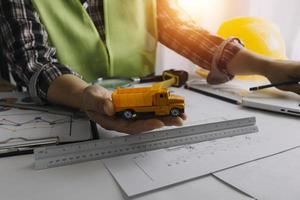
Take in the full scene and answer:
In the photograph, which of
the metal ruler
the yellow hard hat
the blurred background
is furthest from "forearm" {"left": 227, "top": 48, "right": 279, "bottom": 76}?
the blurred background

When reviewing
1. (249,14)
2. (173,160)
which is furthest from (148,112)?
→ (249,14)

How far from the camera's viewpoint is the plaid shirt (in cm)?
62

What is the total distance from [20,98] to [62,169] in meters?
0.39

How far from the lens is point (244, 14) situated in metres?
1.23

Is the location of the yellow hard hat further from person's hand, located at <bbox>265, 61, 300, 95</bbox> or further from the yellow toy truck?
the yellow toy truck

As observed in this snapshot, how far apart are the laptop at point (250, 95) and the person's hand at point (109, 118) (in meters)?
0.27

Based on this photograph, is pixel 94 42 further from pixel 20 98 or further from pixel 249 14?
pixel 249 14

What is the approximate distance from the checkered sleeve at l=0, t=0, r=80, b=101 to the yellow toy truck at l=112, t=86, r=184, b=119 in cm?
23

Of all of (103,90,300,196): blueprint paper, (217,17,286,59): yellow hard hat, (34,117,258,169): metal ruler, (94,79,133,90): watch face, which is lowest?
(103,90,300,196): blueprint paper

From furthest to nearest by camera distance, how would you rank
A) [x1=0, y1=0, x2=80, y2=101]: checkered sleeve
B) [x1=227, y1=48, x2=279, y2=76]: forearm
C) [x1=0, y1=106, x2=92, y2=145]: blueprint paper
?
[x1=227, y1=48, x2=279, y2=76]: forearm, [x1=0, y1=0, x2=80, y2=101]: checkered sleeve, [x1=0, y1=106, x2=92, y2=145]: blueprint paper

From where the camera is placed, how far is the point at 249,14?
3.95ft

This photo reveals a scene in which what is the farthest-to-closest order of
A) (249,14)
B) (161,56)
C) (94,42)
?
1. (161,56)
2. (249,14)
3. (94,42)

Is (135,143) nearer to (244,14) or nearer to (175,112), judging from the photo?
(175,112)

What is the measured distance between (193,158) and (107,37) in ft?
1.79
